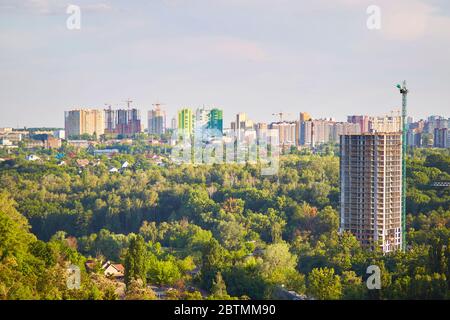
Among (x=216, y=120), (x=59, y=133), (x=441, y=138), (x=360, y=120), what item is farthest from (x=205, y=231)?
(x=59, y=133)

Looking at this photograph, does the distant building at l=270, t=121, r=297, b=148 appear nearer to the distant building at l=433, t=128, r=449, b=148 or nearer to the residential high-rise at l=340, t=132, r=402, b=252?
the distant building at l=433, t=128, r=449, b=148

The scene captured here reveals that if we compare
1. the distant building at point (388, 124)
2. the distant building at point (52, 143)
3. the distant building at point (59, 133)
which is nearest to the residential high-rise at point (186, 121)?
the distant building at point (52, 143)

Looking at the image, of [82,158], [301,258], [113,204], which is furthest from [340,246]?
[82,158]

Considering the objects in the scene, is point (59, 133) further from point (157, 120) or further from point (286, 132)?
point (286, 132)

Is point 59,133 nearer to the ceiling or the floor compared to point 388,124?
nearer to the floor

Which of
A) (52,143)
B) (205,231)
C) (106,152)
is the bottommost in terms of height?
(205,231)
